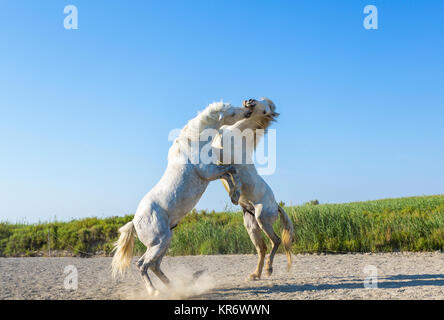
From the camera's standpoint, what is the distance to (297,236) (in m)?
10.3

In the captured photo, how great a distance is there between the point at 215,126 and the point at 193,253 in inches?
230

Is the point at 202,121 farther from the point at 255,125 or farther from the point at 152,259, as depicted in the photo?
the point at 152,259

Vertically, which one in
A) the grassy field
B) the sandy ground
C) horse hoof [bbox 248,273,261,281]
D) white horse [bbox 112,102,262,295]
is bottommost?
the sandy ground

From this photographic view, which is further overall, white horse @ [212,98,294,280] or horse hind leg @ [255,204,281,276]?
horse hind leg @ [255,204,281,276]

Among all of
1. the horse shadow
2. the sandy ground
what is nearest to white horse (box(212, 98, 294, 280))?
the horse shadow

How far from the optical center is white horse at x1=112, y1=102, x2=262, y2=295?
5258 mm

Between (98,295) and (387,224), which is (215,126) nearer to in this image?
(98,295)

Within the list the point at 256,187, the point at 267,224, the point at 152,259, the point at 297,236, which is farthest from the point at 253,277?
the point at 297,236

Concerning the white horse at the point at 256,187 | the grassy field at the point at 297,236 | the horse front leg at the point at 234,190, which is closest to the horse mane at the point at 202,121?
the white horse at the point at 256,187

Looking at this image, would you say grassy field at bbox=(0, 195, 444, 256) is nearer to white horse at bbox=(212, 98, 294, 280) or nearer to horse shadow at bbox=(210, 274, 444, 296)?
horse shadow at bbox=(210, 274, 444, 296)

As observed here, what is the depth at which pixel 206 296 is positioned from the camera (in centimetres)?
562

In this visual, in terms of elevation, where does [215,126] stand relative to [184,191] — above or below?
above
